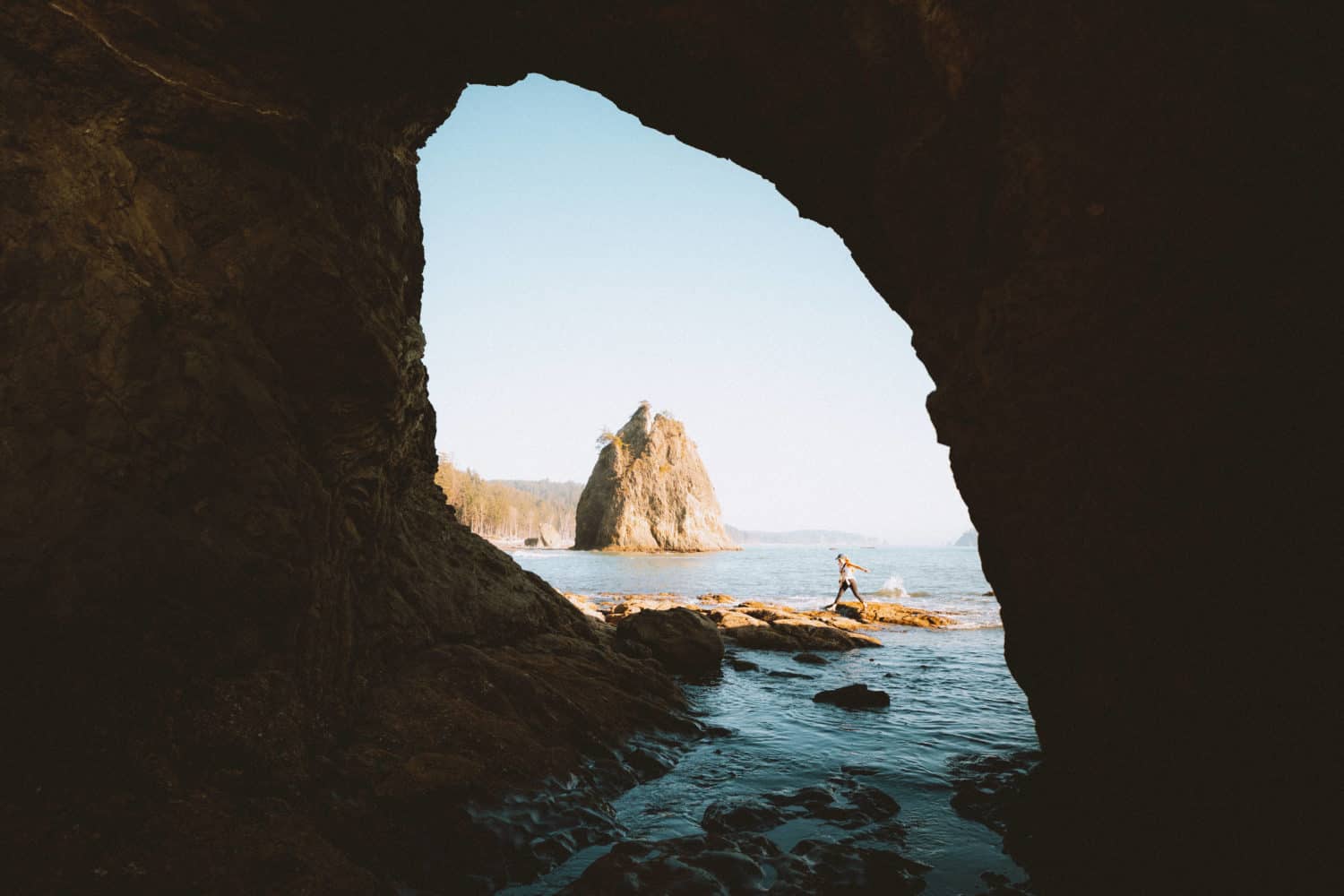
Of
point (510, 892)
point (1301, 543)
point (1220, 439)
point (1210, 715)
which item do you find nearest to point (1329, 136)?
point (1220, 439)

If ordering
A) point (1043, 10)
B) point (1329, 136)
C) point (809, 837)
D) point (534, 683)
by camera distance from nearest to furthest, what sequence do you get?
1. point (1329, 136)
2. point (1043, 10)
3. point (809, 837)
4. point (534, 683)

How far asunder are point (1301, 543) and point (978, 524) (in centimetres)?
251

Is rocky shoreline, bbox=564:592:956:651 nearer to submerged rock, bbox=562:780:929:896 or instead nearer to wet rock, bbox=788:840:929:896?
submerged rock, bbox=562:780:929:896

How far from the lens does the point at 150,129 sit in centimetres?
479

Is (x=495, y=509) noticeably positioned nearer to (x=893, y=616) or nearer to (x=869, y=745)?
(x=893, y=616)

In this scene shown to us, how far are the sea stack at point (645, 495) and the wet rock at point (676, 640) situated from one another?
7988 cm

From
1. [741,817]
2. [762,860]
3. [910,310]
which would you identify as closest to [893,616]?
[741,817]

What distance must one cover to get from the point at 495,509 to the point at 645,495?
33519mm

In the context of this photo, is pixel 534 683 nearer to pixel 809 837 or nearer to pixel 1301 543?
Answer: pixel 809 837

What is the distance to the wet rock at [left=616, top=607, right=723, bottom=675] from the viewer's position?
1244cm

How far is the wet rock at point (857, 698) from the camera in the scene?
10.6m

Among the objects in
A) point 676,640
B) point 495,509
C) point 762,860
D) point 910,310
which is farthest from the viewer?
point 495,509

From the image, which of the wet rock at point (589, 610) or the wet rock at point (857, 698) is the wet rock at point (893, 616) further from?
the wet rock at point (857, 698)

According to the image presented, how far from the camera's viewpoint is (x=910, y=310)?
6.49 metres
